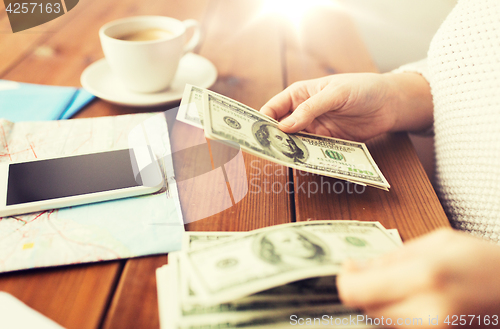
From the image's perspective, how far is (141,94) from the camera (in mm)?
795

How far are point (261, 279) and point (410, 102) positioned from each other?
0.58 meters

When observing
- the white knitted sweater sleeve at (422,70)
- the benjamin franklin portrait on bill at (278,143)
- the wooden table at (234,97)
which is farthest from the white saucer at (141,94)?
the white knitted sweater sleeve at (422,70)

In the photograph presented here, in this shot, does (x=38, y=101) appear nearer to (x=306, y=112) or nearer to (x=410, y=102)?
(x=306, y=112)

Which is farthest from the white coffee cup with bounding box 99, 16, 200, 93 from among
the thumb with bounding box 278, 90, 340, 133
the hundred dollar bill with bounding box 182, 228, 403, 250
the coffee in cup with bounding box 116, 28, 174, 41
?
the hundred dollar bill with bounding box 182, 228, 403, 250

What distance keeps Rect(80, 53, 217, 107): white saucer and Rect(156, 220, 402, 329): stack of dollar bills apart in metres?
0.45

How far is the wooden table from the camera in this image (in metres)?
0.39

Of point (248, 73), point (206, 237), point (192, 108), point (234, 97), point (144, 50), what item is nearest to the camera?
point (206, 237)

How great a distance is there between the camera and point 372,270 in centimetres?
32

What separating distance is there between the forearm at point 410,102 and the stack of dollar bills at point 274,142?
14cm

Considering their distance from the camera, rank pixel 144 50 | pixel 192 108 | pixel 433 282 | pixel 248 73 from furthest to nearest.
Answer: pixel 248 73 < pixel 144 50 < pixel 192 108 < pixel 433 282

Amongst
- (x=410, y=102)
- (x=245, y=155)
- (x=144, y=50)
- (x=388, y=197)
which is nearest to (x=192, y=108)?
(x=245, y=155)

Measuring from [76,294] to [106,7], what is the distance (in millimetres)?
1237

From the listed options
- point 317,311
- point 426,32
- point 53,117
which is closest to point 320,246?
point 317,311

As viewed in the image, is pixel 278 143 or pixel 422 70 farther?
pixel 422 70
